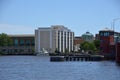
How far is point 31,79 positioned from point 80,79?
6.75 meters

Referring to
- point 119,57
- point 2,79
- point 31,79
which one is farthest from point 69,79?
point 119,57

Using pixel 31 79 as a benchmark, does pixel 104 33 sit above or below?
above

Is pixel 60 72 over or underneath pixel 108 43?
underneath

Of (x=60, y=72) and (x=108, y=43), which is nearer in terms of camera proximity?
(x=60, y=72)

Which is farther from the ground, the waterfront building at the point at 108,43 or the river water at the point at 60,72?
the waterfront building at the point at 108,43

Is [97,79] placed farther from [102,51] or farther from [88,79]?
[102,51]

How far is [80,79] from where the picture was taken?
180ft

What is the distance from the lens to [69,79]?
54.5m

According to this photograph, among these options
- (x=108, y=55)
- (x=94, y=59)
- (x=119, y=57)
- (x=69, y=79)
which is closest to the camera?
(x=69, y=79)

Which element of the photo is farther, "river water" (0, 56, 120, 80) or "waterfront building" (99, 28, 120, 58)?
"waterfront building" (99, 28, 120, 58)

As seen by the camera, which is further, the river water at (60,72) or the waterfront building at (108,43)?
the waterfront building at (108,43)

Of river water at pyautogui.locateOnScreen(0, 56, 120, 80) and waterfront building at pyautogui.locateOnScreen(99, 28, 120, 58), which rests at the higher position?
waterfront building at pyautogui.locateOnScreen(99, 28, 120, 58)

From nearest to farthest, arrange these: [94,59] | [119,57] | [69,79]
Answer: [69,79] < [119,57] < [94,59]

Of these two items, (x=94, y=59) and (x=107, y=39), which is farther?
(x=107, y=39)
